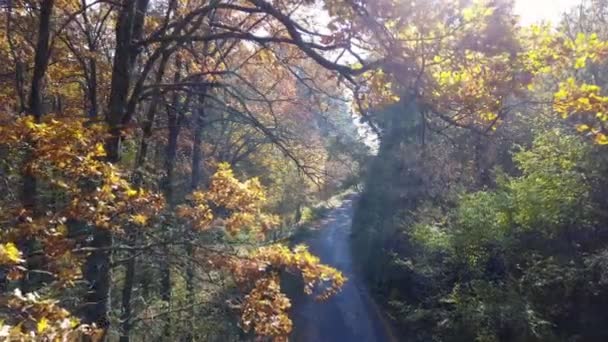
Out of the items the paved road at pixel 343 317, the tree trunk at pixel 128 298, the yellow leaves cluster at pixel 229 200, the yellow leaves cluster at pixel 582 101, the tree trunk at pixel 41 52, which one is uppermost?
the tree trunk at pixel 41 52

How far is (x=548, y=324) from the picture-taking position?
1042 cm

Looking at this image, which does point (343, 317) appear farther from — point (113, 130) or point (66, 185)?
point (66, 185)

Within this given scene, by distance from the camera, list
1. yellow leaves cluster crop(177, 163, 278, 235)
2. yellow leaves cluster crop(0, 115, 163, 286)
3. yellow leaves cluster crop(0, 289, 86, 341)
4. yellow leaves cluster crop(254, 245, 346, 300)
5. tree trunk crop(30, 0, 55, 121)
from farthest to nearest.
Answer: tree trunk crop(30, 0, 55, 121), yellow leaves cluster crop(177, 163, 278, 235), yellow leaves cluster crop(254, 245, 346, 300), yellow leaves cluster crop(0, 115, 163, 286), yellow leaves cluster crop(0, 289, 86, 341)

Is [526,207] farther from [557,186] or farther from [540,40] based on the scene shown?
[540,40]

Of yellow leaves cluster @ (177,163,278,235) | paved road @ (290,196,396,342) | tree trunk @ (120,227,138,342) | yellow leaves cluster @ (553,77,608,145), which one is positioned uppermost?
yellow leaves cluster @ (553,77,608,145)

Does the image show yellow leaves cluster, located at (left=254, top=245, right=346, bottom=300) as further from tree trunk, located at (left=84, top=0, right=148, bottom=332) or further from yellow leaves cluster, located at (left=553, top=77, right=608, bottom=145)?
yellow leaves cluster, located at (left=553, top=77, right=608, bottom=145)

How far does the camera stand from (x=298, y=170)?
7637 millimetres

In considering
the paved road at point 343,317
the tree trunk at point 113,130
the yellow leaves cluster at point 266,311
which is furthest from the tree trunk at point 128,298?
the paved road at point 343,317

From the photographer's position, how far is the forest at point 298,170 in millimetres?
4637

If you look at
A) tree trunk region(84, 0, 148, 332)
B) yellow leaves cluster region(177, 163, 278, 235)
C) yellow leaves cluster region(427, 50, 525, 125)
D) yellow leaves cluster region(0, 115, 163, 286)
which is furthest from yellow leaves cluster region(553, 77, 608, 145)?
tree trunk region(84, 0, 148, 332)

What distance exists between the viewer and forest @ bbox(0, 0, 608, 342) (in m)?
4.64

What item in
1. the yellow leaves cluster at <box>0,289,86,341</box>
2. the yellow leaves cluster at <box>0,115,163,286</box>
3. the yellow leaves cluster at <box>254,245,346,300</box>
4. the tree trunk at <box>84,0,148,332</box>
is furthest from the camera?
the tree trunk at <box>84,0,148,332</box>

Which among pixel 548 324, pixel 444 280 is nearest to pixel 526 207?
pixel 548 324

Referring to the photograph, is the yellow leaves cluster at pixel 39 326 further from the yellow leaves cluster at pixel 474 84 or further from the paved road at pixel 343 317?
the paved road at pixel 343 317
